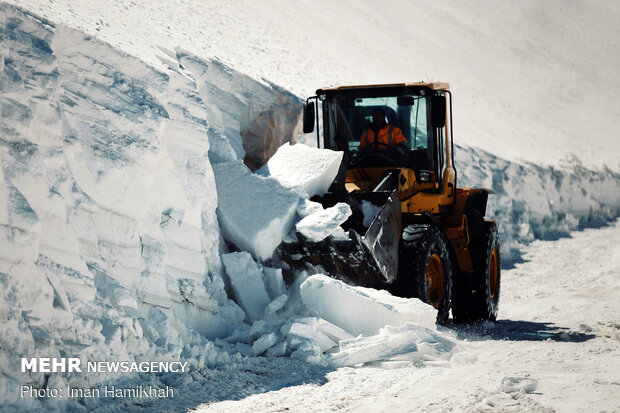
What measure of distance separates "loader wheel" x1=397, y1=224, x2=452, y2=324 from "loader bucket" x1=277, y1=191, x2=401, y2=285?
171 mm

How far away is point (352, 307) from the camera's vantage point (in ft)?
23.5

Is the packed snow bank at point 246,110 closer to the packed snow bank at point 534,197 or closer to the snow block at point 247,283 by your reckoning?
the snow block at point 247,283

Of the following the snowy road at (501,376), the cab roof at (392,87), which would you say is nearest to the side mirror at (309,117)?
the cab roof at (392,87)

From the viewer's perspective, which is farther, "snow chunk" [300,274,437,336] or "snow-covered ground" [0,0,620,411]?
"snow chunk" [300,274,437,336]

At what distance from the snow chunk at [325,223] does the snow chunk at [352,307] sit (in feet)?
1.80

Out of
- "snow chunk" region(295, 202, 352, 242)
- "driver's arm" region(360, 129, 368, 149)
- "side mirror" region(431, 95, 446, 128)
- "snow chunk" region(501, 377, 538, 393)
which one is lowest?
"snow chunk" region(501, 377, 538, 393)

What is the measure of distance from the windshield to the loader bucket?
44.0 inches

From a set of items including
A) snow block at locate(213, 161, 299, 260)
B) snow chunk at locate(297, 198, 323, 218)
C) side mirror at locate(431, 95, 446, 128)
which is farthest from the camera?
side mirror at locate(431, 95, 446, 128)

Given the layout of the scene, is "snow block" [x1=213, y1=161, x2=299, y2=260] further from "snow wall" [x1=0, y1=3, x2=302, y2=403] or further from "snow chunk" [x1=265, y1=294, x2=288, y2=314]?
"snow chunk" [x1=265, y1=294, x2=288, y2=314]

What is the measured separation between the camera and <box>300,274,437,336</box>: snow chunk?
23.3 feet

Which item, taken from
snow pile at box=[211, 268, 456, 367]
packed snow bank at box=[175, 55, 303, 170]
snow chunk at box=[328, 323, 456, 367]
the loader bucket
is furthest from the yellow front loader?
packed snow bank at box=[175, 55, 303, 170]

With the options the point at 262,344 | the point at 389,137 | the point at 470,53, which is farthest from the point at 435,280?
the point at 470,53

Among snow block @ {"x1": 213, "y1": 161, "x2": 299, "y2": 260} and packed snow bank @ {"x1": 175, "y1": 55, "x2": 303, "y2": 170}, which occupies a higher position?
packed snow bank @ {"x1": 175, "y1": 55, "x2": 303, "y2": 170}

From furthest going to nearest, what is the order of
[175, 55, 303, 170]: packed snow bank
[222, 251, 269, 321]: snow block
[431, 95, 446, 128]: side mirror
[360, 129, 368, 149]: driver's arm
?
[175, 55, 303, 170]: packed snow bank
[360, 129, 368, 149]: driver's arm
[431, 95, 446, 128]: side mirror
[222, 251, 269, 321]: snow block
